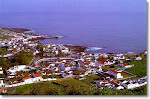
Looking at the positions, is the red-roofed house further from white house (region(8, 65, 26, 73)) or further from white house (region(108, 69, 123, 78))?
white house (region(108, 69, 123, 78))

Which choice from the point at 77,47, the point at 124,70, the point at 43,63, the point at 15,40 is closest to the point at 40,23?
the point at 15,40

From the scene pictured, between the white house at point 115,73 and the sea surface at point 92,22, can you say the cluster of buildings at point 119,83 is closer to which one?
the white house at point 115,73

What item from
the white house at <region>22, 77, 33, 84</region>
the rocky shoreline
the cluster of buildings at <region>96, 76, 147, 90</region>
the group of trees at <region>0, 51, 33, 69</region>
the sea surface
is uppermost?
the sea surface

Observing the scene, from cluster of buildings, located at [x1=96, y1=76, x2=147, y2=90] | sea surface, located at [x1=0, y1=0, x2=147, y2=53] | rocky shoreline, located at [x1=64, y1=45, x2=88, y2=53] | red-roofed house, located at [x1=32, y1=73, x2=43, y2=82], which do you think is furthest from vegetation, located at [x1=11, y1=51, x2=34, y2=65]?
cluster of buildings, located at [x1=96, y1=76, x2=147, y2=90]

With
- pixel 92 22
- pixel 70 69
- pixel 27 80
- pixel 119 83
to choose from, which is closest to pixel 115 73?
pixel 119 83

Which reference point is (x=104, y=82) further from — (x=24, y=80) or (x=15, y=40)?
(x=15, y=40)

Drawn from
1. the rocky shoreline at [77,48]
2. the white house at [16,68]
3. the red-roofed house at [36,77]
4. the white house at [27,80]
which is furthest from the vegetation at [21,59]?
the rocky shoreline at [77,48]

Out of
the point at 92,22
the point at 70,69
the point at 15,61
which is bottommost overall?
the point at 70,69

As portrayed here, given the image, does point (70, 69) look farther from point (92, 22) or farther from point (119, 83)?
point (92, 22)
